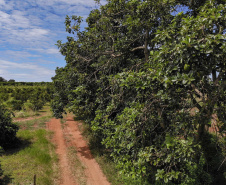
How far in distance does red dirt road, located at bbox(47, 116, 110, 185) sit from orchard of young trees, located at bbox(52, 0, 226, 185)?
2.60m

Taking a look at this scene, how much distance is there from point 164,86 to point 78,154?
823 cm

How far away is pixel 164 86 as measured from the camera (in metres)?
5.02

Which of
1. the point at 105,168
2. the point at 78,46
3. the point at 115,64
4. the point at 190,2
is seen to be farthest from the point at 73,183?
the point at 190,2

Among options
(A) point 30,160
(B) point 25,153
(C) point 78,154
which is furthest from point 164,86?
(B) point 25,153

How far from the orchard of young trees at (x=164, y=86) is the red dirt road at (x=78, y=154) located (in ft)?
8.53

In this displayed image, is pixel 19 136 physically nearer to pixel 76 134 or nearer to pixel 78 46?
pixel 76 134

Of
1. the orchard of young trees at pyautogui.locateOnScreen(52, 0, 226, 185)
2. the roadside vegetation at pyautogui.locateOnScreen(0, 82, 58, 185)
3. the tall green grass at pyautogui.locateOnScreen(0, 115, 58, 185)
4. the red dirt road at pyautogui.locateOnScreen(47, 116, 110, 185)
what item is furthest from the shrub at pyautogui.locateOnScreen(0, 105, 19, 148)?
the orchard of young trees at pyautogui.locateOnScreen(52, 0, 226, 185)

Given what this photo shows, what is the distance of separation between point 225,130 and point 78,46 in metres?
7.72

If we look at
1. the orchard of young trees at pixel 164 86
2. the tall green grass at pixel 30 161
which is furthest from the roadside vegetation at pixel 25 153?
the orchard of young trees at pixel 164 86

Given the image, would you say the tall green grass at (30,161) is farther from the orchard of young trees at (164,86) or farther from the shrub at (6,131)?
the orchard of young trees at (164,86)

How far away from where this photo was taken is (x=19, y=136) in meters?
12.7

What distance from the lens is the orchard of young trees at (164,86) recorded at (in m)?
4.13

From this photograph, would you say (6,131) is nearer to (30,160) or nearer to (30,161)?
A: (30,160)

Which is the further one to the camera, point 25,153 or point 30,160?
point 25,153
